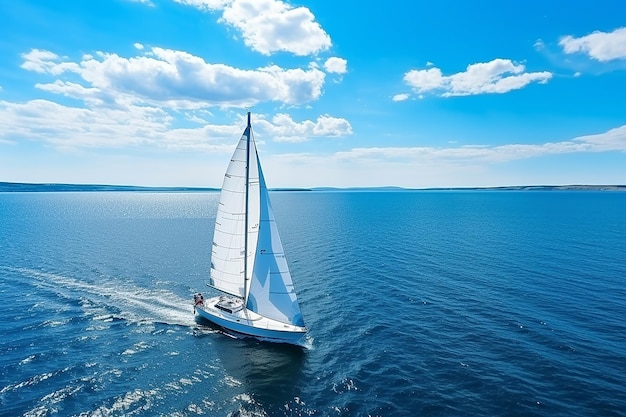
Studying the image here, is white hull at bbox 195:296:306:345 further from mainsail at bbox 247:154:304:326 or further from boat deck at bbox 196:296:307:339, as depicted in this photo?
mainsail at bbox 247:154:304:326

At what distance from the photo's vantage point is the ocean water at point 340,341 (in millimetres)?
28328

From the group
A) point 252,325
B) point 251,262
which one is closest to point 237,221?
point 251,262

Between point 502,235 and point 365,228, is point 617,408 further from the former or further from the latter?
point 365,228

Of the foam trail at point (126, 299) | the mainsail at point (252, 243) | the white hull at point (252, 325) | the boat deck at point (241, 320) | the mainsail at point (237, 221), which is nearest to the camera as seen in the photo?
the white hull at point (252, 325)

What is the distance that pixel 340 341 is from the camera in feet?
126

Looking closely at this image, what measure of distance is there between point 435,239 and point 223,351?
70296mm

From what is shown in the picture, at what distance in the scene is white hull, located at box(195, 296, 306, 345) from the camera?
1485 inches

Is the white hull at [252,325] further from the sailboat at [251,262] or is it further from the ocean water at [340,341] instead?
the ocean water at [340,341]

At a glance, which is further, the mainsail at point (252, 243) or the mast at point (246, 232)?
the mast at point (246, 232)

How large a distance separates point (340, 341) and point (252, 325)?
1009 cm

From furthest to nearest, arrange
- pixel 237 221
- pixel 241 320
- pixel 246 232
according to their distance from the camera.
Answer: pixel 237 221, pixel 246 232, pixel 241 320

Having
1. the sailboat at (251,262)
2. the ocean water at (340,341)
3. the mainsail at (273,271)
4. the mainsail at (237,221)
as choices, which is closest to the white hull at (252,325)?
the sailboat at (251,262)

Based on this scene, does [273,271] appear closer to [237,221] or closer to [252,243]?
[252,243]

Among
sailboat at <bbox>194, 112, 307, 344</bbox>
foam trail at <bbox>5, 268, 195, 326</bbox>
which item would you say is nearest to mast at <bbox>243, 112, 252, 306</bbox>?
sailboat at <bbox>194, 112, 307, 344</bbox>
